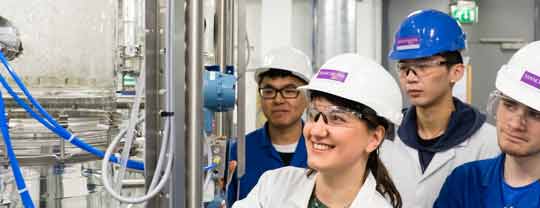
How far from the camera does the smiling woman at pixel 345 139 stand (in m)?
1.26

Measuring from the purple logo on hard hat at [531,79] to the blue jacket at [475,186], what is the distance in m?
0.22

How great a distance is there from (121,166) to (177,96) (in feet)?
0.81

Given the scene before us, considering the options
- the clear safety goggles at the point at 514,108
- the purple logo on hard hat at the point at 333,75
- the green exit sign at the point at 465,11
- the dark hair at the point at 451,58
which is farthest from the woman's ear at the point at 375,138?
the green exit sign at the point at 465,11

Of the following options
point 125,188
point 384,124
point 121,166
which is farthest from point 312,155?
point 125,188

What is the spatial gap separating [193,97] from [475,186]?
81cm

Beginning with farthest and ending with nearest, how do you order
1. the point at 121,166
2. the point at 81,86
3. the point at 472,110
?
the point at 472,110, the point at 81,86, the point at 121,166

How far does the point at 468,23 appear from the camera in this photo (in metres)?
4.34

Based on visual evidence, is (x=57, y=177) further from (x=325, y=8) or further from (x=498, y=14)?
(x=498, y=14)

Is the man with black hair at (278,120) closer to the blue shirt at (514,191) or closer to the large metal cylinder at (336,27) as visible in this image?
the blue shirt at (514,191)

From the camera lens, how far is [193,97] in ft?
3.90

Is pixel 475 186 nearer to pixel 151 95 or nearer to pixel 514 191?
pixel 514 191

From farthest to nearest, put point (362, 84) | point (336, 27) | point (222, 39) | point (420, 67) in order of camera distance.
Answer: point (336, 27)
point (420, 67)
point (222, 39)
point (362, 84)

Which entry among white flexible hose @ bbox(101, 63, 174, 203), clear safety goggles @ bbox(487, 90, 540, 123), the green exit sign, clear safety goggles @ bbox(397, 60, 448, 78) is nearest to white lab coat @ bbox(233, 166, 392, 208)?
white flexible hose @ bbox(101, 63, 174, 203)

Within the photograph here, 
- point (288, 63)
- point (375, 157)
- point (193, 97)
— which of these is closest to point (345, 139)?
point (375, 157)
